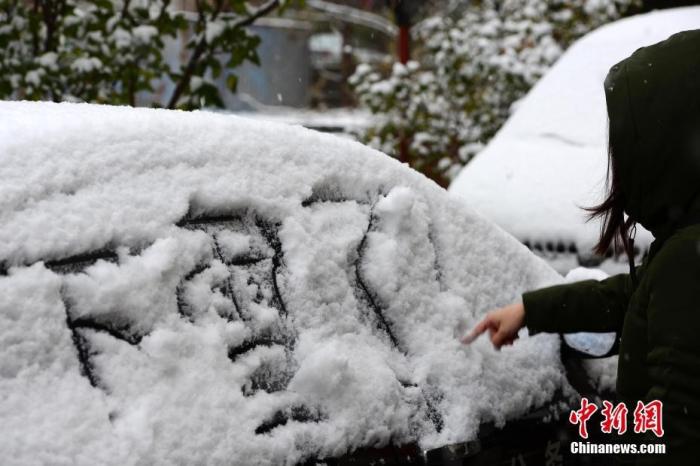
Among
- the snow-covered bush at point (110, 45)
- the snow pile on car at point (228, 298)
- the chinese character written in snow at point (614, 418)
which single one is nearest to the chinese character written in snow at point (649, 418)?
the chinese character written in snow at point (614, 418)

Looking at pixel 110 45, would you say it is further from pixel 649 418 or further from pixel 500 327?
pixel 649 418

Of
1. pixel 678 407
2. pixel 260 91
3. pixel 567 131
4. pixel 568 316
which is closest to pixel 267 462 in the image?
pixel 678 407

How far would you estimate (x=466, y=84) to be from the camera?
916cm

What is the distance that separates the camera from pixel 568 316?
207 centimetres

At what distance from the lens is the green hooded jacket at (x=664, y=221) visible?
1534 mm

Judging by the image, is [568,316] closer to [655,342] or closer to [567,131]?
[655,342]

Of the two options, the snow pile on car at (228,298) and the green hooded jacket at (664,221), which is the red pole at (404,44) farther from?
the green hooded jacket at (664,221)

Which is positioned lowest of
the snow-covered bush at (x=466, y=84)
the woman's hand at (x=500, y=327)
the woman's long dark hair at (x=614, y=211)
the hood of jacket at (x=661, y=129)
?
the snow-covered bush at (x=466, y=84)

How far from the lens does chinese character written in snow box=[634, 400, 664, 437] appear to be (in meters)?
1.58

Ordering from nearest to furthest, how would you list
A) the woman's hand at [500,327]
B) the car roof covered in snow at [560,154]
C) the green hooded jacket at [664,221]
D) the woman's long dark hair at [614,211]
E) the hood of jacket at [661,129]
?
the green hooded jacket at [664,221]
the hood of jacket at [661,129]
the woman's long dark hair at [614,211]
the woman's hand at [500,327]
the car roof covered in snow at [560,154]

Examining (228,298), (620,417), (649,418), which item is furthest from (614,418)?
(228,298)

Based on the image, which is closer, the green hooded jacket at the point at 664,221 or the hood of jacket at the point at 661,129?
the green hooded jacket at the point at 664,221

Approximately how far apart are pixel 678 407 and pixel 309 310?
0.70 m

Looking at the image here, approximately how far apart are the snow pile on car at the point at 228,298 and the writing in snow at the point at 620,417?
0.31 ft
